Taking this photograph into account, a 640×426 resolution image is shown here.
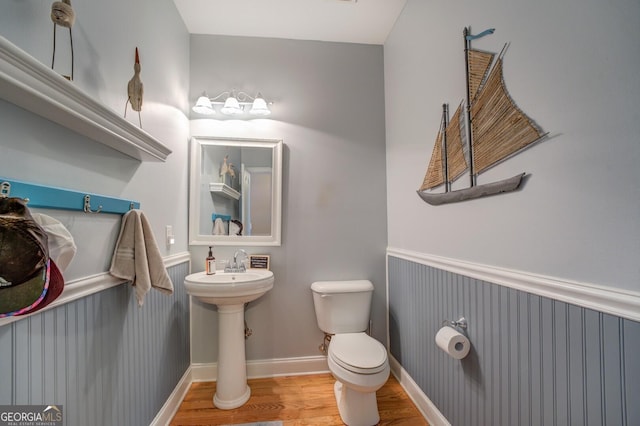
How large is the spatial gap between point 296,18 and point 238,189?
1.35 m

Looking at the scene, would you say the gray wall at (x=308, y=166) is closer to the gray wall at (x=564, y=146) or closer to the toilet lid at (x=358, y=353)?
the toilet lid at (x=358, y=353)

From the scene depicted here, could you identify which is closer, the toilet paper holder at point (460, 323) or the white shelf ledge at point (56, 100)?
the white shelf ledge at point (56, 100)

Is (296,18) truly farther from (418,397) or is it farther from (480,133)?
(418,397)

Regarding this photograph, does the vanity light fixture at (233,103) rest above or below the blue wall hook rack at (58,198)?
above

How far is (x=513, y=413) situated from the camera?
987 mm

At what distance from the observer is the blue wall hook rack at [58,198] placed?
0.68 meters

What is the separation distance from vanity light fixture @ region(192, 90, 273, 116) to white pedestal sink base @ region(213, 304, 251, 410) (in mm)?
1434

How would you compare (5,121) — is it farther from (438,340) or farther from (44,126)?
(438,340)

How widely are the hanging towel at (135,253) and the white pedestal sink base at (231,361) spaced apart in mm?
679

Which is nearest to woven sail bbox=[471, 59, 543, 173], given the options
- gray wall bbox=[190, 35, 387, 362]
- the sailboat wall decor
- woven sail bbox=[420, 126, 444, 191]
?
the sailboat wall decor

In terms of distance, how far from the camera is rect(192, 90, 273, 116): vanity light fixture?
1938 millimetres

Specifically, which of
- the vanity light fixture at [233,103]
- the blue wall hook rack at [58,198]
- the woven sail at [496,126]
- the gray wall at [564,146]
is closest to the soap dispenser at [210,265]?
the blue wall hook rack at [58,198]

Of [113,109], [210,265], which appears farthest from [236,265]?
[113,109]

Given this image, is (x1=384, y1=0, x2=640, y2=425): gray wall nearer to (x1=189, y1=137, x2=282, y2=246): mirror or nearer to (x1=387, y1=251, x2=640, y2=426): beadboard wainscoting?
(x1=387, y1=251, x2=640, y2=426): beadboard wainscoting
